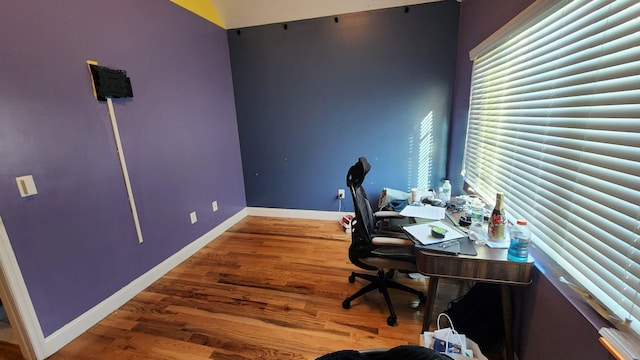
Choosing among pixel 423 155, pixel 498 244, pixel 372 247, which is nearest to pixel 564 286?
pixel 498 244

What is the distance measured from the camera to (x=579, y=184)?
103 centimetres

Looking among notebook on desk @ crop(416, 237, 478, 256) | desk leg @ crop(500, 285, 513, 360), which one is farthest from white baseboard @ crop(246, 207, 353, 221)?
desk leg @ crop(500, 285, 513, 360)

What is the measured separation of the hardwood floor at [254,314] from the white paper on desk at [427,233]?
2.38ft

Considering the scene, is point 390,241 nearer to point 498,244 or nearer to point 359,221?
point 359,221

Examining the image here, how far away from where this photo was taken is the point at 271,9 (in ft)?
9.71

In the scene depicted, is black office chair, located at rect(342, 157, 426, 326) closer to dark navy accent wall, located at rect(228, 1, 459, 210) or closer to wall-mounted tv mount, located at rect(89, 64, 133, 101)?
dark navy accent wall, located at rect(228, 1, 459, 210)

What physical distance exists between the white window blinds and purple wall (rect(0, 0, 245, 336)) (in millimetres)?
2808

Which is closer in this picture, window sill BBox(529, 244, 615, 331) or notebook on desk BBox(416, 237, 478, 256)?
window sill BBox(529, 244, 615, 331)

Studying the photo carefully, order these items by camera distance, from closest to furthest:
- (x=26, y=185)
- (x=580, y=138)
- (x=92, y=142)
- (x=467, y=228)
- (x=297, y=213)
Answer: (x=580, y=138)
(x=26, y=185)
(x=467, y=228)
(x=92, y=142)
(x=297, y=213)

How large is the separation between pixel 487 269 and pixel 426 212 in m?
0.63

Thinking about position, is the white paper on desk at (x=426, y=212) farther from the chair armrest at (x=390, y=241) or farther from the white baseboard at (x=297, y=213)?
the white baseboard at (x=297, y=213)

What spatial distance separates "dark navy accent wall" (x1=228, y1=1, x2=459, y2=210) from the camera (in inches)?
113

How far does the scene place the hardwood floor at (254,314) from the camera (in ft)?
5.32

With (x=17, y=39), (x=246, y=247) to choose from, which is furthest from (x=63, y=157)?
(x=246, y=247)
